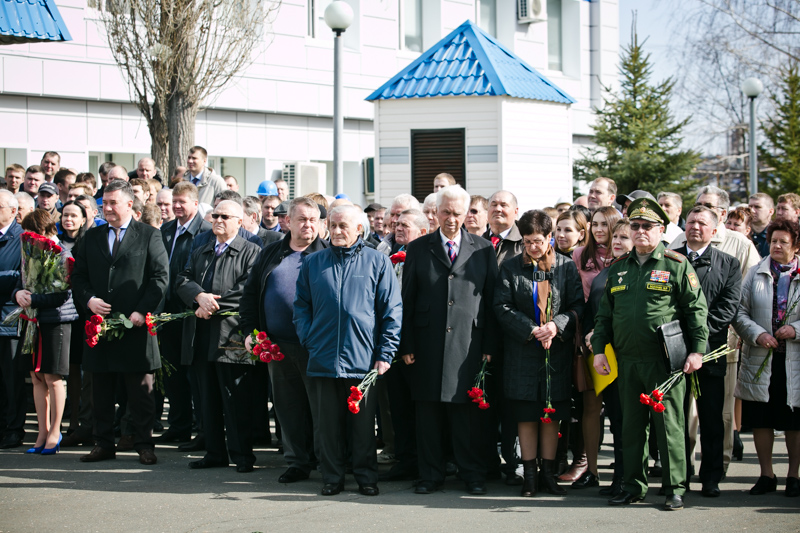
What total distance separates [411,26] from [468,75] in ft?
27.3

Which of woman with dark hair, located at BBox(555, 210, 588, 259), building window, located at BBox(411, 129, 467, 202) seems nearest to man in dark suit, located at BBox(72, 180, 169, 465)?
woman with dark hair, located at BBox(555, 210, 588, 259)

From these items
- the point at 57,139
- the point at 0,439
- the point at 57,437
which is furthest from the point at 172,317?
the point at 57,139

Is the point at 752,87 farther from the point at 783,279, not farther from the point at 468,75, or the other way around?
the point at 783,279

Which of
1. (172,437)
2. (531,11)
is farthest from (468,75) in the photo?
(531,11)

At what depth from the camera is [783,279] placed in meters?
7.22

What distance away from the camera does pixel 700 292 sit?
259 inches

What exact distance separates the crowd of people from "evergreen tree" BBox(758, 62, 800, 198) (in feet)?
58.3

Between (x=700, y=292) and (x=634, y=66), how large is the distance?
1989 cm

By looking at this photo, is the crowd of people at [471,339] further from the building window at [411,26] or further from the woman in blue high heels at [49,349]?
the building window at [411,26]

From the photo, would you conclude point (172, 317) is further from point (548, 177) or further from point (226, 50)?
point (548, 177)

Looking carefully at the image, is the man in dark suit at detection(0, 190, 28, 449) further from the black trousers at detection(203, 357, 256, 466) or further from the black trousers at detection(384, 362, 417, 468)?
the black trousers at detection(384, 362, 417, 468)

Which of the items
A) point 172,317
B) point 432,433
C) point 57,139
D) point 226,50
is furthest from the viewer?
point 57,139

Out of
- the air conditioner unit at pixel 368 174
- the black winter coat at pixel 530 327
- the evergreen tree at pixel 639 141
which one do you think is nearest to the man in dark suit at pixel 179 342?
the black winter coat at pixel 530 327

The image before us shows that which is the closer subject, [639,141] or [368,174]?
[368,174]
